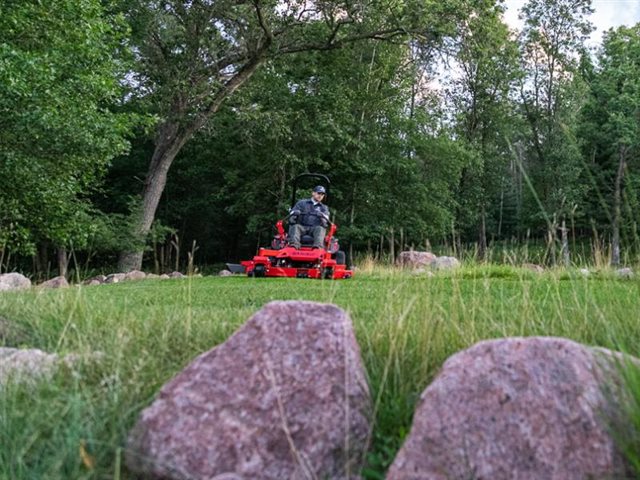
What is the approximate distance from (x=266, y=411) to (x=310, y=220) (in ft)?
32.1

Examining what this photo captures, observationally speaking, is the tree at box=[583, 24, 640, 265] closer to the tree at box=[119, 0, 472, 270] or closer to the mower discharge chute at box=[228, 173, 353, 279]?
the tree at box=[119, 0, 472, 270]

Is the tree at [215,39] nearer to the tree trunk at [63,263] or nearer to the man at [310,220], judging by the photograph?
the tree trunk at [63,263]

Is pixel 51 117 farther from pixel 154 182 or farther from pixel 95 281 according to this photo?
pixel 154 182

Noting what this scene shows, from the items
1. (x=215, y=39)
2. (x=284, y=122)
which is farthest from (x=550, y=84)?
(x=215, y=39)

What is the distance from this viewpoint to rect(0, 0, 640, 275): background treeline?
1216cm

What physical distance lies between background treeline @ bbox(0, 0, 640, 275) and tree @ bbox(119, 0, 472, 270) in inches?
2.1

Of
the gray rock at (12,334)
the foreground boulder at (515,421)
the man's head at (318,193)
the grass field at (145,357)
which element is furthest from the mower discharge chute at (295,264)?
the foreground boulder at (515,421)

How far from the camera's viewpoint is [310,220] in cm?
1225

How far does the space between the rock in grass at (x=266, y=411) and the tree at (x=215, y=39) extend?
45.6 feet

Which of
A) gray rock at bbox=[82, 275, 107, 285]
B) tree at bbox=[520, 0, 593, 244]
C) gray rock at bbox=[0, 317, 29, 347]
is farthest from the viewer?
tree at bbox=[520, 0, 593, 244]

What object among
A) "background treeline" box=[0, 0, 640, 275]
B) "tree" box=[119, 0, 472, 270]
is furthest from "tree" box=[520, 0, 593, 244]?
"tree" box=[119, 0, 472, 270]

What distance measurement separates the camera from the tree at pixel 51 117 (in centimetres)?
1091

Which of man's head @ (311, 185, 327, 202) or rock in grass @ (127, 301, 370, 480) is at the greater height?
man's head @ (311, 185, 327, 202)

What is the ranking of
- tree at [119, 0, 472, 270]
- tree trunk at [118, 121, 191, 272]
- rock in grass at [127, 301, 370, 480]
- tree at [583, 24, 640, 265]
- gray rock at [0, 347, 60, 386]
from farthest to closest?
tree at [583, 24, 640, 265] < tree trunk at [118, 121, 191, 272] < tree at [119, 0, 472, 270] < gray rock at [0, 347, 60, 386] < rock in grass at [127, 301, 370, 480]
